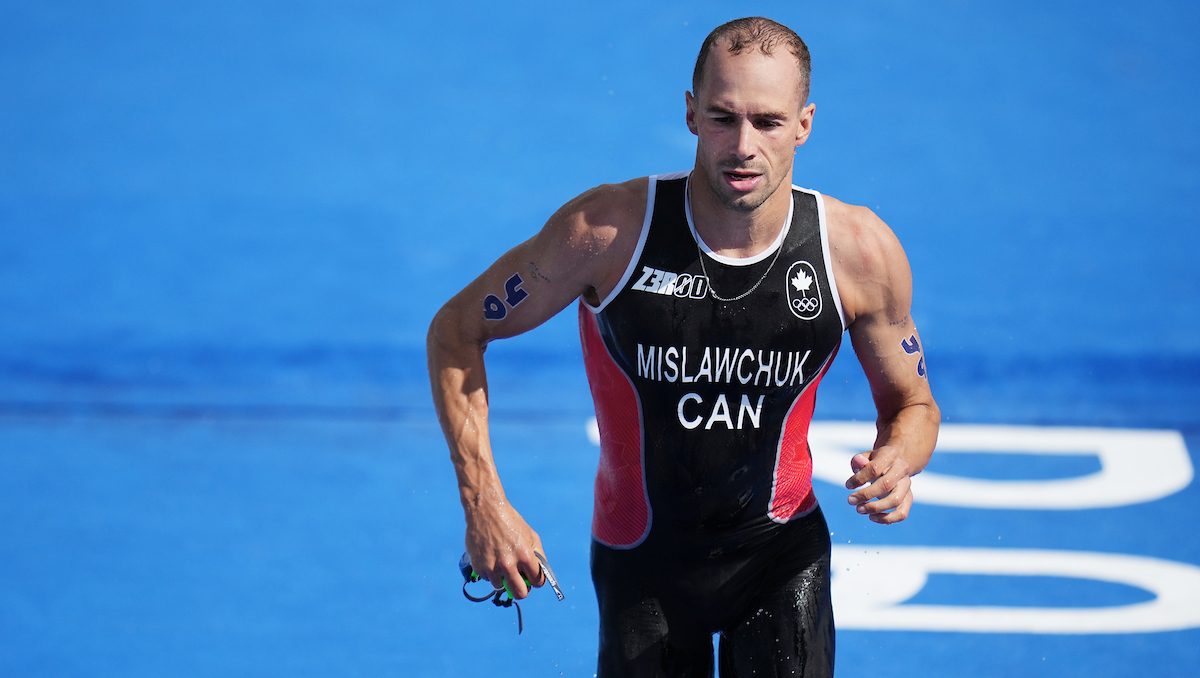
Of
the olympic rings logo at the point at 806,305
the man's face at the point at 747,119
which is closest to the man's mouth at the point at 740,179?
the man's face at the point at 747,119

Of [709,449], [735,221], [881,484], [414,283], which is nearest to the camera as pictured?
[881,484]

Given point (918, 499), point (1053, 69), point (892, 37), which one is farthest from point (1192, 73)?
point (918, 499)

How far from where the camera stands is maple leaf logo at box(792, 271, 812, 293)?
3.61 meters

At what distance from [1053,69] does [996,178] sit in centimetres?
142

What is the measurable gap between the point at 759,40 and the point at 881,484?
1016 millimetres

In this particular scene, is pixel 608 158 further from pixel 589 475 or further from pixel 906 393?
pixel 906 393

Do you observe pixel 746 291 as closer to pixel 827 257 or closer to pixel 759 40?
pixel 827 257

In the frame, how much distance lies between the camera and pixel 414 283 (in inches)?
307

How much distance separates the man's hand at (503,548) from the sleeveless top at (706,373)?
15.5 inches

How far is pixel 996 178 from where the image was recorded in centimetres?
877

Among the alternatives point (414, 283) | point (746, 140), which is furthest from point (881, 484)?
point (414, 283)

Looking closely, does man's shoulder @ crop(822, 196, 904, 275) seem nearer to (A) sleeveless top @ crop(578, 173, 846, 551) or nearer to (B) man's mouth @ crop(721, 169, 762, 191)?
(A) sleeveless top @ crop(578, 173, 846, 551)

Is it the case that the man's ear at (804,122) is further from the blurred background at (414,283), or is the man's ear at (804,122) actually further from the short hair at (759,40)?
the blurred background at (414,283)

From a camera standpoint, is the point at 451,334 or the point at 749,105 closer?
the point at 749,105
